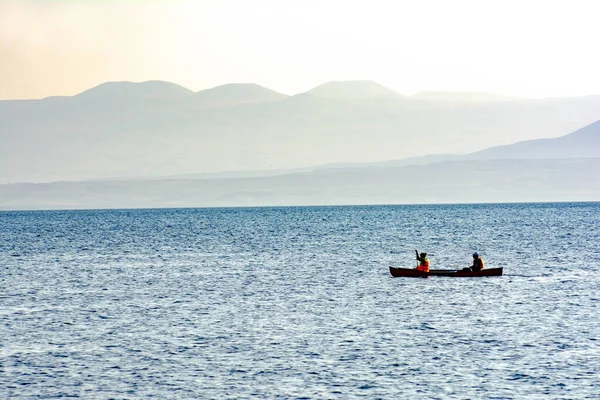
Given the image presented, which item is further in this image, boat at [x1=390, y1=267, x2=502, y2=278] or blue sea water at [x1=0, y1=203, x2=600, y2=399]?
boat at [x1=390, y1=267, x2=502, y2=278]

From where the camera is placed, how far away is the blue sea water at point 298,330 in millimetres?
40219

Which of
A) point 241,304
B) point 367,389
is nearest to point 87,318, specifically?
point 241,304

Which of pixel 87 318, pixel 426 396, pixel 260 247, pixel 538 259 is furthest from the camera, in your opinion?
pixel 260 247

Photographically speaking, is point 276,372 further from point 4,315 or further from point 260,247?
point 260,247

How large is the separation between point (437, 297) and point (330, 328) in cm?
1497

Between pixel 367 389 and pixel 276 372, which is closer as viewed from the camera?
pixel 367 389

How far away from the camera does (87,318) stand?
57.9m

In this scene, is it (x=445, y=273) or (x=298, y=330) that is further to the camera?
(x=445, y=273)

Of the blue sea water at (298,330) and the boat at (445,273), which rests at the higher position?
the boat at (445,273)

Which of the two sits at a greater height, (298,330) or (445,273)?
(445,273)

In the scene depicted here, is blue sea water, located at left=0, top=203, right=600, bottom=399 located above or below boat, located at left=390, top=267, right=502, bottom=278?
below

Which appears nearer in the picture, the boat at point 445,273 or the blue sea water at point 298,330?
the blue sea water at point 298,330

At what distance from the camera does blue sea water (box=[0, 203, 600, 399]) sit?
4022 cm

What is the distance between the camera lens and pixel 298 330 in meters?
52.3
